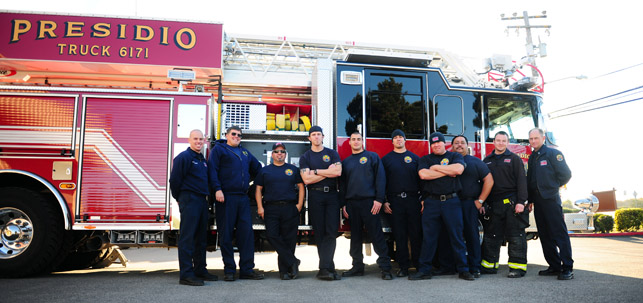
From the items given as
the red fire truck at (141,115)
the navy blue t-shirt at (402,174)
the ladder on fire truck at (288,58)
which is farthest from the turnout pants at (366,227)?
the ladder on fire truck at (288,58)

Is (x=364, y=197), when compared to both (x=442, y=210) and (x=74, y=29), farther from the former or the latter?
(x=74, y=29)

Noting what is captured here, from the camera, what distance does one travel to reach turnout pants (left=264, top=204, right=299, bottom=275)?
19.1 feet

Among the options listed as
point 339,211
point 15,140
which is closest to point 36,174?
point 15,140

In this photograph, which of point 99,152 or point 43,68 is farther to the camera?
point 43,68

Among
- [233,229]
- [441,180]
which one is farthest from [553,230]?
[233,229]

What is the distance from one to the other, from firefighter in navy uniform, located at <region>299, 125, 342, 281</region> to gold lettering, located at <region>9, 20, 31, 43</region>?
4.60 m

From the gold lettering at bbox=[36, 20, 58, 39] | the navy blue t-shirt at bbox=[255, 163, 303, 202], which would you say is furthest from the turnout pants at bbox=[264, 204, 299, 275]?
the gold lettering at bbox=[36, 20, 58, 39]

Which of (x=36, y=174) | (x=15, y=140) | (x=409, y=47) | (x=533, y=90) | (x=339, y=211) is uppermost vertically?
(x=409, y=47)

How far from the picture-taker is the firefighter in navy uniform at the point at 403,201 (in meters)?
5.97

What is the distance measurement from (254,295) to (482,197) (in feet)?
11.1

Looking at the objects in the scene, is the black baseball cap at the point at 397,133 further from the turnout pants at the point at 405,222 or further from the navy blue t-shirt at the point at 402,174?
the turnout pants at the point at 405,222

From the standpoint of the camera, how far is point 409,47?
29.3 feet

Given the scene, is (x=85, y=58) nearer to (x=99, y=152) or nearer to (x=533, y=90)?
(x=99, y=152)

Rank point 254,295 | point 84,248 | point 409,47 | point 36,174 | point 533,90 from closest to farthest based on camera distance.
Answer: point 254,295 → point 36,174 → point 84,248 → point 533,90 → point 409,47
